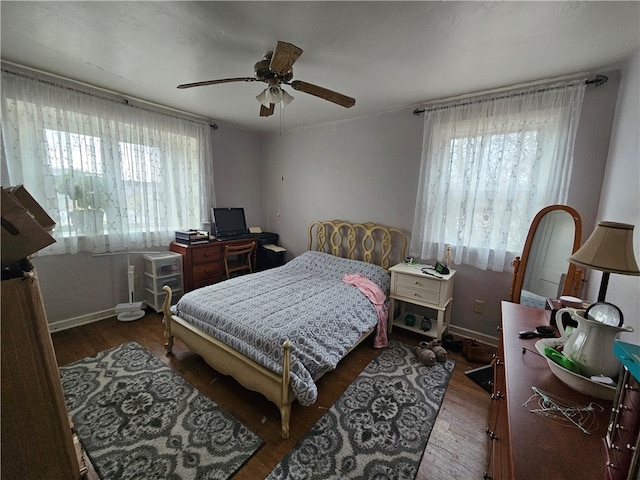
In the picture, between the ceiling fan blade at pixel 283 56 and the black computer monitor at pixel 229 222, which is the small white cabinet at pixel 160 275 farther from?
the ceiling fan blade at pixel 283 56

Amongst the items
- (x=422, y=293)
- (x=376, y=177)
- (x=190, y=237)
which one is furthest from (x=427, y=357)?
→ (x=190, y=237)

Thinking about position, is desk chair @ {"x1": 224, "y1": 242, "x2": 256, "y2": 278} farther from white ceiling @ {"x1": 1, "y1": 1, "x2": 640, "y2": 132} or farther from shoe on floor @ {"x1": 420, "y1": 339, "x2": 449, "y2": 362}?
shoe on floor @ {"x1": 420, "y1": 339, "x2": 449, "y2": 362}

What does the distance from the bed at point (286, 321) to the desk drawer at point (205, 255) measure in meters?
0.86

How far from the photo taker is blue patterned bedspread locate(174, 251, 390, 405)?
165 centimetres

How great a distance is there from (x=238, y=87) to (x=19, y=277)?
2217 mm

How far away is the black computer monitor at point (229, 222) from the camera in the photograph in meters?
3.66

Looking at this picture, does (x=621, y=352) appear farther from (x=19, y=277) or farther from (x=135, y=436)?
(x=135, y=436)

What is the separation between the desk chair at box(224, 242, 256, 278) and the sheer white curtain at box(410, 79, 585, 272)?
2265 millimetres

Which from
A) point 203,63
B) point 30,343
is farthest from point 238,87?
point 30,343

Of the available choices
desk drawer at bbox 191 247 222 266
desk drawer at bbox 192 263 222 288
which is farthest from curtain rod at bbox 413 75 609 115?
desk drawer at bbox 192 263 222 288

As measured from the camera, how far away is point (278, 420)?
5.44 feet

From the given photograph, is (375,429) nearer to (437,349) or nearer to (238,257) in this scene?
(437,349)

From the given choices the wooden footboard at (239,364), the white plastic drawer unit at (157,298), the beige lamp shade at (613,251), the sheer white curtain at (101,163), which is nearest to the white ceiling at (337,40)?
the sheer white curtain at (101,163)

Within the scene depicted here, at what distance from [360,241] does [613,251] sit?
245 centimetres
